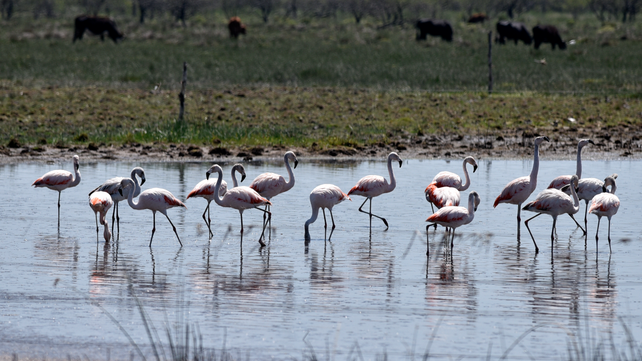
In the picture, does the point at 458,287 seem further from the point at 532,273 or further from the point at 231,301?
the point at 231,301

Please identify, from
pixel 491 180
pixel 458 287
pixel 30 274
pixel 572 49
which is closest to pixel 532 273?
pixel 458 287

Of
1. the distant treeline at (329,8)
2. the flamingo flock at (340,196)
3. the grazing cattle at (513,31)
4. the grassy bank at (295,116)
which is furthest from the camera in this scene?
the distant treeline at (329,8)

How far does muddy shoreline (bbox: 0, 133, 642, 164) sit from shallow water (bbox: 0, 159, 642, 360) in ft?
15.8

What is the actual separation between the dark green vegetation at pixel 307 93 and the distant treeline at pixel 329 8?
3680cm

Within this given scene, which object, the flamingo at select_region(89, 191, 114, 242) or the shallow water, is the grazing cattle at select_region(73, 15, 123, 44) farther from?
the flamingo at select_region(89, 191, 114, 242)

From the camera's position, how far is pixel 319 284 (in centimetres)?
852

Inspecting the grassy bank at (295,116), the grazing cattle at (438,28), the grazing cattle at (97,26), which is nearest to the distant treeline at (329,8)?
the grazing cattle at (438,28)

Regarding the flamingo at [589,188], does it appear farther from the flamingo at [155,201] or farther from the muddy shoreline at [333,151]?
the muddy shoreline at [333,151]

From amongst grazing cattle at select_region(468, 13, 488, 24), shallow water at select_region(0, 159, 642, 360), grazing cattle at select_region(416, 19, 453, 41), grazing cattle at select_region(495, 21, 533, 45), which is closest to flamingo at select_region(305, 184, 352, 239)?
shallow water at select_region(0, 159, 642, 360)

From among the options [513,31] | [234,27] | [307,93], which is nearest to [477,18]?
[513,31]

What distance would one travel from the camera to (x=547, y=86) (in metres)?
29.8

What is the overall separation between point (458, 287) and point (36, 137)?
14444mm

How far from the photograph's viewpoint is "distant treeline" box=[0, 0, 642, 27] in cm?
8475

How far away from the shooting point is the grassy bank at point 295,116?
811 inches
